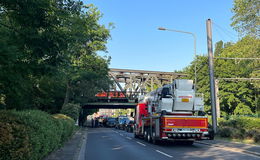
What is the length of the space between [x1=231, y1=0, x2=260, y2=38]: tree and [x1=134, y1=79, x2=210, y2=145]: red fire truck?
994cm

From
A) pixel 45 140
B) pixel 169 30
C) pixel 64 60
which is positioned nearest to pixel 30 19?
pixel 64 60

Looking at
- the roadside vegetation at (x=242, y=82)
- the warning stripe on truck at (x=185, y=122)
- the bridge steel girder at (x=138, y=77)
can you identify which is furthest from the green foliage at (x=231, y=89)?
the warning stripe on truck at (x=185, y=122)

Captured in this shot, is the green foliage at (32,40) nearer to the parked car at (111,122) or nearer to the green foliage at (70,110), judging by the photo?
the green foliage at (70,110)

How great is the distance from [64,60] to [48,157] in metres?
4.82

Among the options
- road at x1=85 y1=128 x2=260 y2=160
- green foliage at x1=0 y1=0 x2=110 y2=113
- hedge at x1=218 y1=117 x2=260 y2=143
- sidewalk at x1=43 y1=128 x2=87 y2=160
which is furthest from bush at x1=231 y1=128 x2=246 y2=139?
green foliage at x1=0 y1=0 x2=110 y2=113

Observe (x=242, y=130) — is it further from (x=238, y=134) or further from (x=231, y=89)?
(x=231, y=89)

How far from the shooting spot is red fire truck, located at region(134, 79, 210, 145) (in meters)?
15.7

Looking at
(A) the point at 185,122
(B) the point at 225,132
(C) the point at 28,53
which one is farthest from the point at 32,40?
(B) the point at 225,132

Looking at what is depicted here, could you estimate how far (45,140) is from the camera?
28.9 feet

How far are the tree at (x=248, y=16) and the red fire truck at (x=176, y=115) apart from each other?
994 cm

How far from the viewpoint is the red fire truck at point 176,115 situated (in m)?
15.7

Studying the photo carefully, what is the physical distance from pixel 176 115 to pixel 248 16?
13.1 meters

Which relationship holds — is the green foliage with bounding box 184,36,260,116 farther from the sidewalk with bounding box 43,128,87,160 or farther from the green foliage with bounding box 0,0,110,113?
the green foliage with bounding box 0,0,110,113

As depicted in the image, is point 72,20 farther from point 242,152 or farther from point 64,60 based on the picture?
point 242,152
